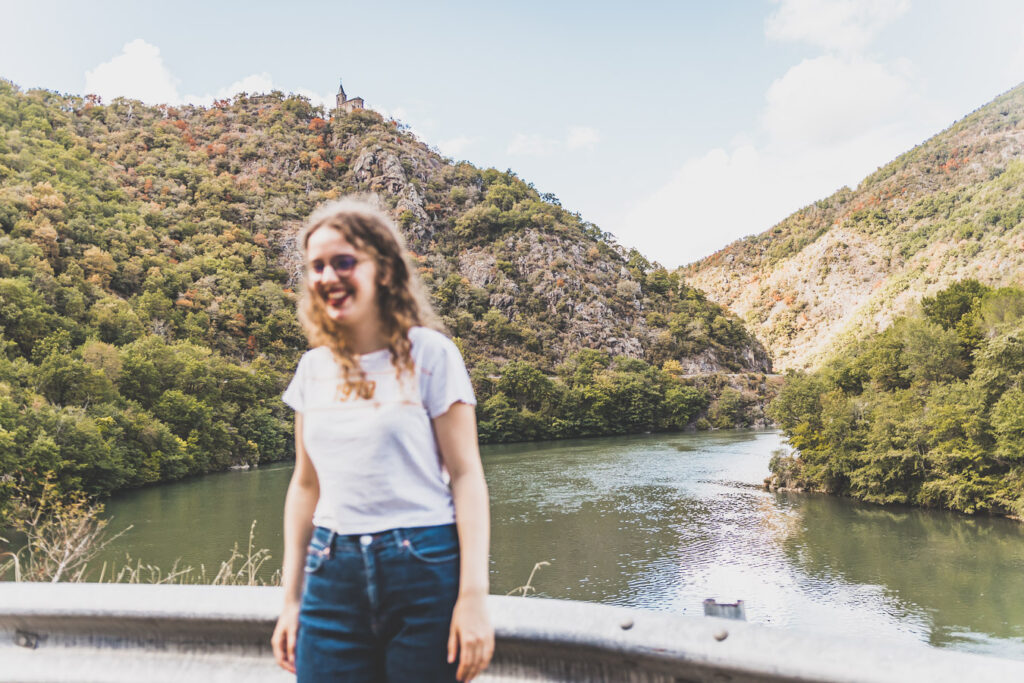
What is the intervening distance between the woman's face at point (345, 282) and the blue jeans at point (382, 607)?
43 centimetres

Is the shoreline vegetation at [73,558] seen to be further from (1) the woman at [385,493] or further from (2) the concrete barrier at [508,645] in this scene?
(1) the woman at [385,493]

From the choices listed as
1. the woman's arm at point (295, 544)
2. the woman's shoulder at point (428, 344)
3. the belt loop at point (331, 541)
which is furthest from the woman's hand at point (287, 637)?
the woman's shoulder at point (428, 344)

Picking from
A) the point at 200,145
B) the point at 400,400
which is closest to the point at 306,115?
the point at 200,145

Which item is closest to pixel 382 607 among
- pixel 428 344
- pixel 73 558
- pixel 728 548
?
pixel 428 344

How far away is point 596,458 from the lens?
1289 inches

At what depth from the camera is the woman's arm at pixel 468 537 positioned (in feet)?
3.77

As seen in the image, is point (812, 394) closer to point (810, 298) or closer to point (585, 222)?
point (585, 222)

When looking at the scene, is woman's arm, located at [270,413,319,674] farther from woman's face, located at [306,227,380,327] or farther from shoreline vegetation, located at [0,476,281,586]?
shoreline vegetation, located at [0,476,281,586]

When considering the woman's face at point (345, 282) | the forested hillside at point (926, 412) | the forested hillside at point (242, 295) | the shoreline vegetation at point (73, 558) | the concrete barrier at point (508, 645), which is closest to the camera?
the concrete barrier at point (508, 645)

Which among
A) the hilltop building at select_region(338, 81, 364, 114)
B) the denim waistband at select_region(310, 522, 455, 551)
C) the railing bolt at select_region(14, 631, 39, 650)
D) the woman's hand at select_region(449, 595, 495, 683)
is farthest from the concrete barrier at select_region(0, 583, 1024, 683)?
the hilltop building at select_region(338, 81, 364, 114)

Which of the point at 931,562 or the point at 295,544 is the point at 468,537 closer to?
the point at 295,544

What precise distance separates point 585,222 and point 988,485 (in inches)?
3004

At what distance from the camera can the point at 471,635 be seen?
1148mm

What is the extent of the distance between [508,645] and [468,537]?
355mm
